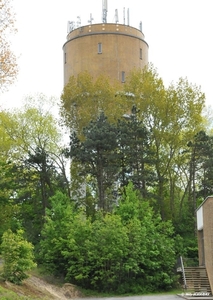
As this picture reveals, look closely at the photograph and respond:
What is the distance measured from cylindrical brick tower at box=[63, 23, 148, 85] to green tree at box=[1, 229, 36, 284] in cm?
2091

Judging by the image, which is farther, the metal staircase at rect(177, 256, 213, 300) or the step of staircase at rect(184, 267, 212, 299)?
the step of staircase at rect(184, 267, 212, 299)

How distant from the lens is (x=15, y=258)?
26906 millimetres

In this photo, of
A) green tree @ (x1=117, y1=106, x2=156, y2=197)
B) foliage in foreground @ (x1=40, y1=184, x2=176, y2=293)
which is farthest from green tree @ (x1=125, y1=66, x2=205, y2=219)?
foliage in foreground @ (x1=40, y1=184, x2=176, y2=293)

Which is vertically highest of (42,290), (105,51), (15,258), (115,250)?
(105,51)

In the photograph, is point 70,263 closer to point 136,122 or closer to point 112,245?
point 112,245

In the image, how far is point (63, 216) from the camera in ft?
125

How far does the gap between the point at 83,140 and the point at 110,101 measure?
3.45 m

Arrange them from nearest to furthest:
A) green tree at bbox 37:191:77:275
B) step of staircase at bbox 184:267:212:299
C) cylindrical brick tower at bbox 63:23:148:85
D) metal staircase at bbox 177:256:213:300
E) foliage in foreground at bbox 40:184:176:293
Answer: metal staircase at bbox 177:256:213:300 → step of staircase at bbox 184:267:212:299 → foliage in foreground at bbox 40:184:176:293 → green tree at bbox 37:191:77:275 → cylindrical brick tower at bbox 63:23:148:85

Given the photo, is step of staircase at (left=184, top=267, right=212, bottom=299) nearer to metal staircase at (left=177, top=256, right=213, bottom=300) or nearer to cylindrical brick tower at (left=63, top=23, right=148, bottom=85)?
metal staircase at (left=177, top=256, right=213, bottom=300)

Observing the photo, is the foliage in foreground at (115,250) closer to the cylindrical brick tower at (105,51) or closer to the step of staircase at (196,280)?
the step of staircase at (196,280)

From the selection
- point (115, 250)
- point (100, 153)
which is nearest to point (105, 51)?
point (100, 153)

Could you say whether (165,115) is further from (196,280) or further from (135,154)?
(196,280)

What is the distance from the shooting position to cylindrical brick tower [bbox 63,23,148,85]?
45781 mm

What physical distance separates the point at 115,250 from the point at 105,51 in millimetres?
18142
